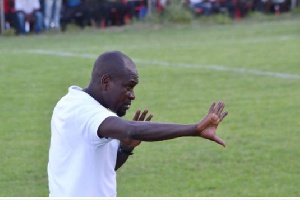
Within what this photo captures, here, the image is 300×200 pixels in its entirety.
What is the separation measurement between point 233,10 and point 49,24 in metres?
7.35

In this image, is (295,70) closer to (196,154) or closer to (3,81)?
(3,81)

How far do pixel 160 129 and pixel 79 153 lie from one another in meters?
0.47

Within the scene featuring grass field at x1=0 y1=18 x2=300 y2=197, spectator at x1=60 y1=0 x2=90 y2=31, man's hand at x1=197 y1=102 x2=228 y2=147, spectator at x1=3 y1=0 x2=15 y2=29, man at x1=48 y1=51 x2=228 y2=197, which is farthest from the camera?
spectator at x1=60 y1=0 x2=90 y2=31

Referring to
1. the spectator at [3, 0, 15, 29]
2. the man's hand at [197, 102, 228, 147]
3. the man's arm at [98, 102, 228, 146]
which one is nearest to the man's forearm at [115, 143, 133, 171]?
the man's arm at [98, 102, 228, 146]

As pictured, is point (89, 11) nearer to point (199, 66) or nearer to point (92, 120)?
point (199, 66)

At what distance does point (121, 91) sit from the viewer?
17.5 feet

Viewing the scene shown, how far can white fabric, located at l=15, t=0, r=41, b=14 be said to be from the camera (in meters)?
32.1

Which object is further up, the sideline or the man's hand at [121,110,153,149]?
the man's hand at [121,110,153,149]

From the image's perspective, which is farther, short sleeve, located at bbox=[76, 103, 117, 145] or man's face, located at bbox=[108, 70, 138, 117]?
man's face, located at bbox=[108, 70, 138, 117]

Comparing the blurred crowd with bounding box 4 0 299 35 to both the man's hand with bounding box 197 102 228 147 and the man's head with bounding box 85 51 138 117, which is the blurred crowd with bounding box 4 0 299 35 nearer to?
the man's head with bounding box 85 51 138 117

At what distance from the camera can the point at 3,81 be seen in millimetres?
20281

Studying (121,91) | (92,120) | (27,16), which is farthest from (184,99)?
(27,16)

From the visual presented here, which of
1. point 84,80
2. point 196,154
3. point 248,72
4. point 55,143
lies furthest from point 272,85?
point 55,143

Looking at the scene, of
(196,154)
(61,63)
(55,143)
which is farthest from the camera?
(61,63)
